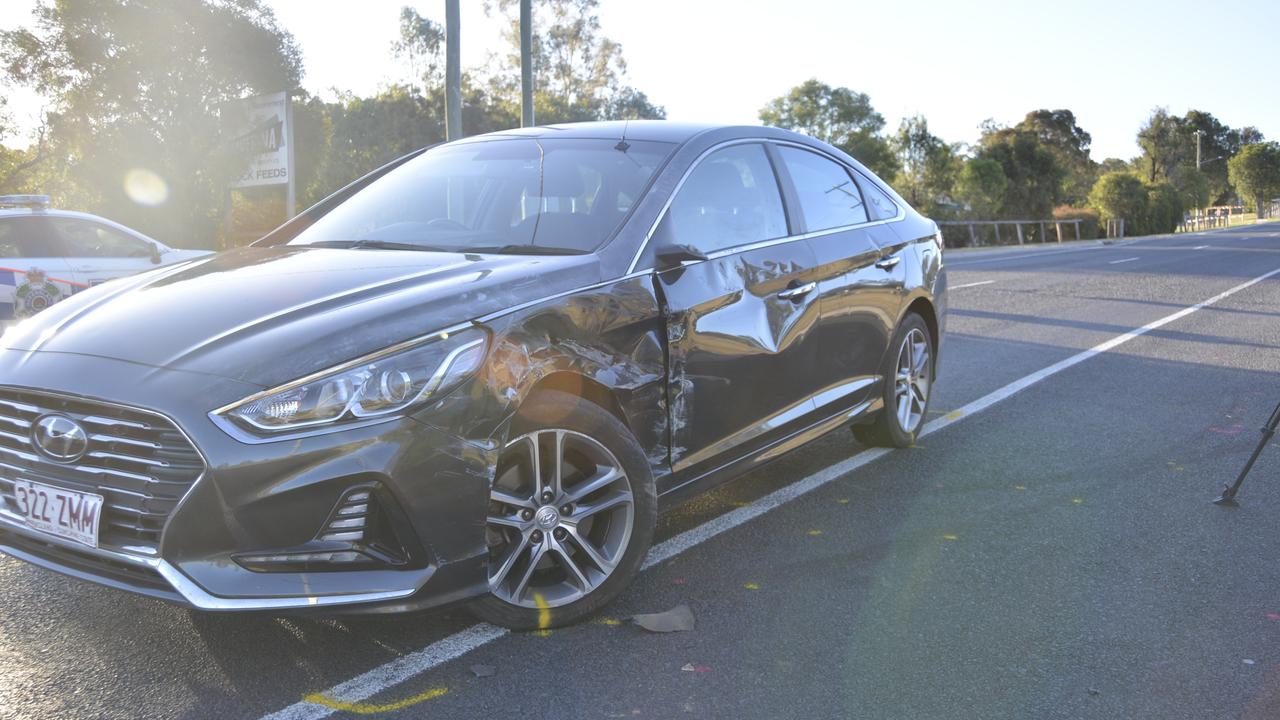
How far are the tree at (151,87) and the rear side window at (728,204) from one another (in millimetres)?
27078

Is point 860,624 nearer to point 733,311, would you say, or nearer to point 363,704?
point 733,311

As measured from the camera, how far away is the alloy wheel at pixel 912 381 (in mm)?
5770

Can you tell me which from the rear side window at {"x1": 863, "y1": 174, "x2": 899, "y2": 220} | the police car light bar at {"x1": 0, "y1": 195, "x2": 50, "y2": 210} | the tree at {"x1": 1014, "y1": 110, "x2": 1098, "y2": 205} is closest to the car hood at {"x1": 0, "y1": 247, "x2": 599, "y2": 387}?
the rear side window at {"x1": 863, "y1": 174, "x2": 899, "y2": 220}

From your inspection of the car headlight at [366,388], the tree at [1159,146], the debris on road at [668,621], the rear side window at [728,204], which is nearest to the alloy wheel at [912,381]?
the rear side window at [728,204]

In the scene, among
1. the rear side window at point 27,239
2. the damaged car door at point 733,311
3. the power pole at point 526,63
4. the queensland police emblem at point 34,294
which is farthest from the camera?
the power pole at point 526,63

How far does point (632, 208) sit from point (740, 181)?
0.75 meters

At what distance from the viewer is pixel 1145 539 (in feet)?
14.6

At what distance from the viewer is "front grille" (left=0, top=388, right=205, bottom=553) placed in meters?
2.81

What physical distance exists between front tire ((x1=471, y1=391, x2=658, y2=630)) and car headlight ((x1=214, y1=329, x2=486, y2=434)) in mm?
293

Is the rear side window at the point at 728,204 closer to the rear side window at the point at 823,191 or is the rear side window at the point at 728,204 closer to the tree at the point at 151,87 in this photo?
the rear side window at the point at 823,191

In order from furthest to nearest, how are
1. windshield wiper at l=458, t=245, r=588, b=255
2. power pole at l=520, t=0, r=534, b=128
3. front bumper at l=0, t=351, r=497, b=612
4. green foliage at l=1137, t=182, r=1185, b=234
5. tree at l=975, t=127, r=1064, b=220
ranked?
green foliage at l=1137, t=182, r=1185, b=234 → tree at l=975, t=127, r=1064, b=220 → power pole at l=520, t=0, r=534, b=128 → windshield wiper at l=458, t=245, r=588, b=255 → front bumper at l=0, t=351, r=497, b=612

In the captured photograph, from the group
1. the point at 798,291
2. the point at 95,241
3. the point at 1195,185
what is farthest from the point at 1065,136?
the point at 798,291

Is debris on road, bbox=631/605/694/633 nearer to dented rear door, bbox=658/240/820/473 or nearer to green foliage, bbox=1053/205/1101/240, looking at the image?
dented rear door, bbox=658/240/820/473

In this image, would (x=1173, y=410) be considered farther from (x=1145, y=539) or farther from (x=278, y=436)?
(x=278, y=436)
